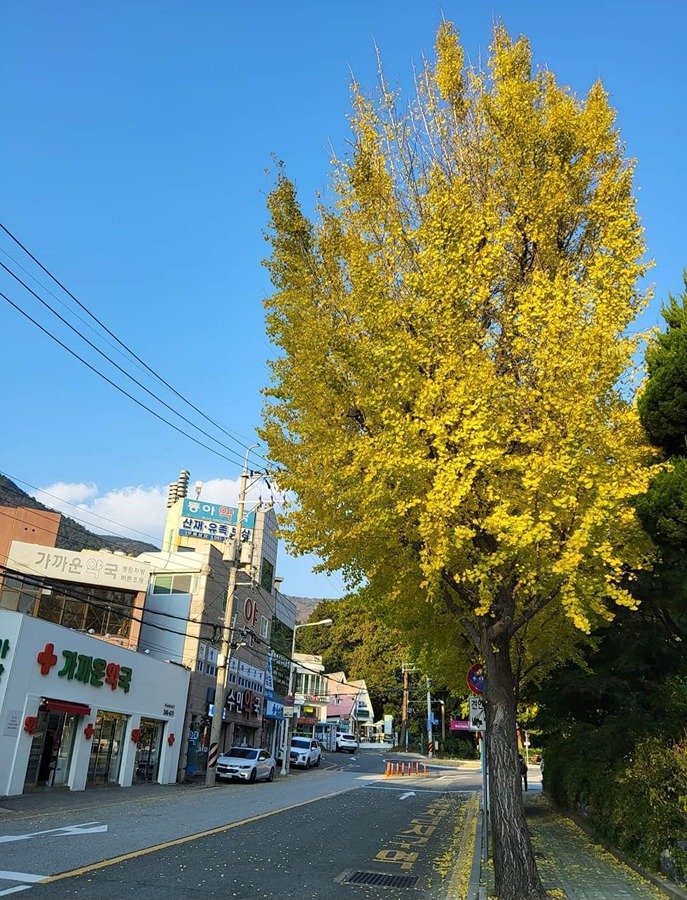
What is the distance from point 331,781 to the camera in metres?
30.9

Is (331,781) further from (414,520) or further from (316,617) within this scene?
(316,617)

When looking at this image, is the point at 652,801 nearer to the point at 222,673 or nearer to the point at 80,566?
the point at 222,673

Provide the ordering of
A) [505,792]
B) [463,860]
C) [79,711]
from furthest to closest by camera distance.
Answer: [79,711] → [463,860] → [505,792]

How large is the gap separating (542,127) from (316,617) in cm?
8503

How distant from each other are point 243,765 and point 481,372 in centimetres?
2429

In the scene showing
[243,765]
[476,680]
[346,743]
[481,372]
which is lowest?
[243,765]

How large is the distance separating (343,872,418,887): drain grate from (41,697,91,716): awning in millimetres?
12679

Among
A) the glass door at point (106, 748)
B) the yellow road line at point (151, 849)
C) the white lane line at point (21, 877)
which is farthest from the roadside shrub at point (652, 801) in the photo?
the glass door at point (106, 748)

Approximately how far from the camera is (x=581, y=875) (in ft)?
30.8

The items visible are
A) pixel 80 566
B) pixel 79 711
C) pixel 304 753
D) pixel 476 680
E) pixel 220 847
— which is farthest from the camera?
pixel 304 753

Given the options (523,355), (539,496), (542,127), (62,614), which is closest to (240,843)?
(539,496)

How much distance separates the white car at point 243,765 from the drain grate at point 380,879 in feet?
63.9

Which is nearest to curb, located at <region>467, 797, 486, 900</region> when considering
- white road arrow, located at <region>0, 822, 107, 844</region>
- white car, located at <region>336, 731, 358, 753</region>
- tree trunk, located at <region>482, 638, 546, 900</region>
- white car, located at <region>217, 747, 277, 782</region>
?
tree trunk, located at <region>482, 638, 546, 900</region>

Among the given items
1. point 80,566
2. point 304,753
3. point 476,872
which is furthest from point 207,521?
point 476,872
